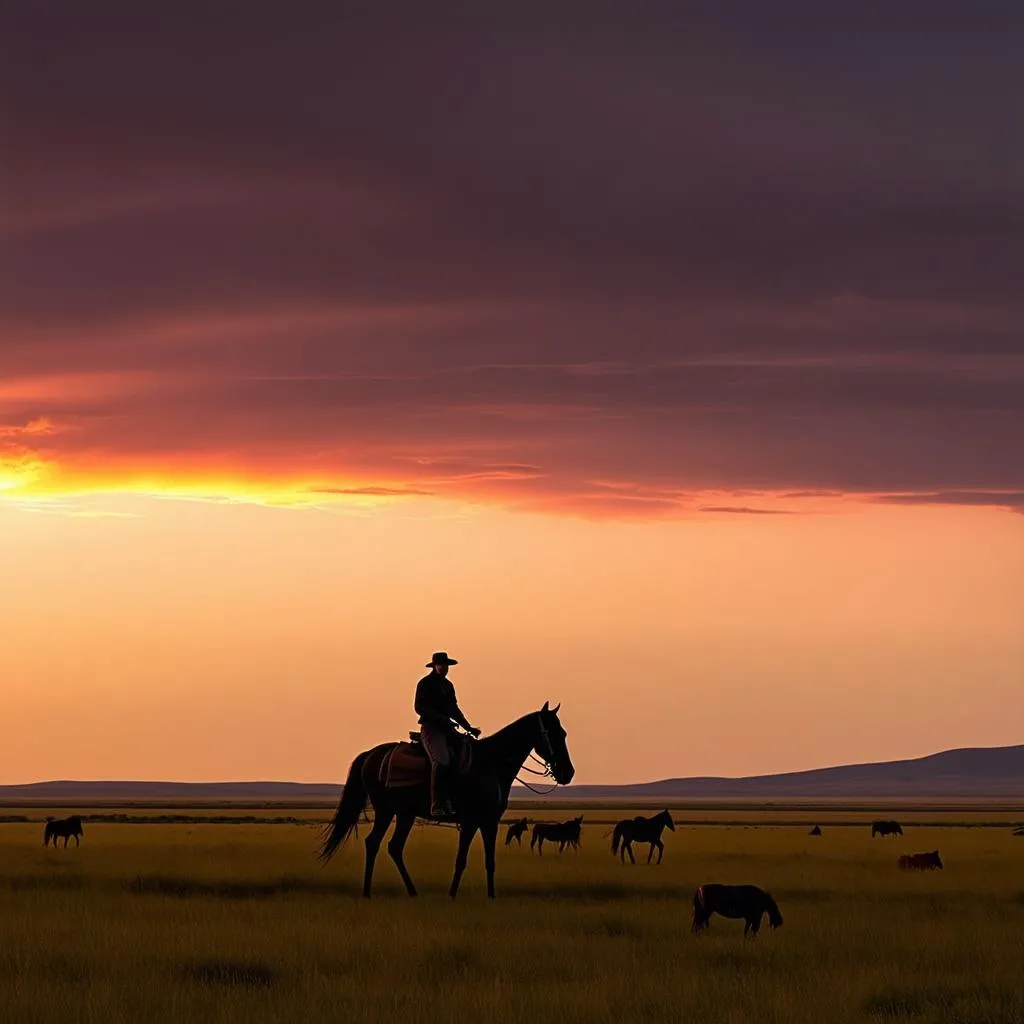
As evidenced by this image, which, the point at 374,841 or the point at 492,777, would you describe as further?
the point at 374,841

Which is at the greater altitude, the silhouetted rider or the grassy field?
the silhouetted rider

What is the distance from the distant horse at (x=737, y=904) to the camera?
2141 cm

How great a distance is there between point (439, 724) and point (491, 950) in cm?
723

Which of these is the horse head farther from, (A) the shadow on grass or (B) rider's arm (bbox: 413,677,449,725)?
(A) the shadow on grass

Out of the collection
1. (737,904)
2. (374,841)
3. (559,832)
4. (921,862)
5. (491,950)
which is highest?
(559,832)

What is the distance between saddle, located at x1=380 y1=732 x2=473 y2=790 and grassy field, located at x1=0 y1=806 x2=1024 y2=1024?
196 cm

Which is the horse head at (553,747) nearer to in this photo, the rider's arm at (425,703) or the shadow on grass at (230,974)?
the rider's arm at (425,703)

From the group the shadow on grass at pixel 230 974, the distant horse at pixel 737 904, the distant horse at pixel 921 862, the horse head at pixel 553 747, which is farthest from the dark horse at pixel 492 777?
the distant horse at pixel 921 862

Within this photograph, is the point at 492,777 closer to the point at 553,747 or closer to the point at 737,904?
the point at 553,747

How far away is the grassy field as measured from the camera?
1520cm

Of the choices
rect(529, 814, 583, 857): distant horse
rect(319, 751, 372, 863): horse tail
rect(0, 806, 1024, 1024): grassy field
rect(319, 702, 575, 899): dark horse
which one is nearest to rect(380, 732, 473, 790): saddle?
rect(319, 702, 575, 899): dark horse

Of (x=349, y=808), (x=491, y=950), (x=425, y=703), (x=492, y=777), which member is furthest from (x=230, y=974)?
(x=349, y=808)

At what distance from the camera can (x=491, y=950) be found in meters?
19.4

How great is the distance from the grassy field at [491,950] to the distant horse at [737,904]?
30 centimetres
